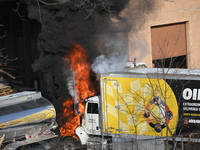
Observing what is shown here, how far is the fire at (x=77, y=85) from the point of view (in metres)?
13.0

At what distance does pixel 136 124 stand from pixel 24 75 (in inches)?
575

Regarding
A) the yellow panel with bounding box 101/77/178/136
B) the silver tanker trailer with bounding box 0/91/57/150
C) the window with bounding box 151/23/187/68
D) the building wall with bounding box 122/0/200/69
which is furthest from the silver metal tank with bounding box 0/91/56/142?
the window with bounding box 151/23/187/68

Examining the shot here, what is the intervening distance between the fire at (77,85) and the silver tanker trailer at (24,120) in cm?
127

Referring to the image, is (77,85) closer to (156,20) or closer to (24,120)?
(24,120)

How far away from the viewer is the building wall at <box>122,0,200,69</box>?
18.9 meters

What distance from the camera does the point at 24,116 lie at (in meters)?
10.8

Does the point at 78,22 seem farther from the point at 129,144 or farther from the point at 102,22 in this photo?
the point at 129,144

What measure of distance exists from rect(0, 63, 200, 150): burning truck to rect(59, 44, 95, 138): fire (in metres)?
1.00

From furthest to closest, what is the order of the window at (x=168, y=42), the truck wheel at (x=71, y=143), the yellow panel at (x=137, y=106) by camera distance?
the window at (x=168, y=42)
the truck wheel at (x=71, y=143)
the yellow panel at (x=137, y=106)

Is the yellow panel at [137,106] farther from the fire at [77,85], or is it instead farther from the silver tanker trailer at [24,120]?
the silver tanker trailer at [24,120]

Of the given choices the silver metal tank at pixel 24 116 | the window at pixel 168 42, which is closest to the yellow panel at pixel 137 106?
the silver metal tank at pixel 24 116

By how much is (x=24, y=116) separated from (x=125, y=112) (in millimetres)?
3649

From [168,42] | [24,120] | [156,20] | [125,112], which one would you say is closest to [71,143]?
[24,120]

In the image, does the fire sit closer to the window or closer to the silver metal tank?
the silver metal tank
